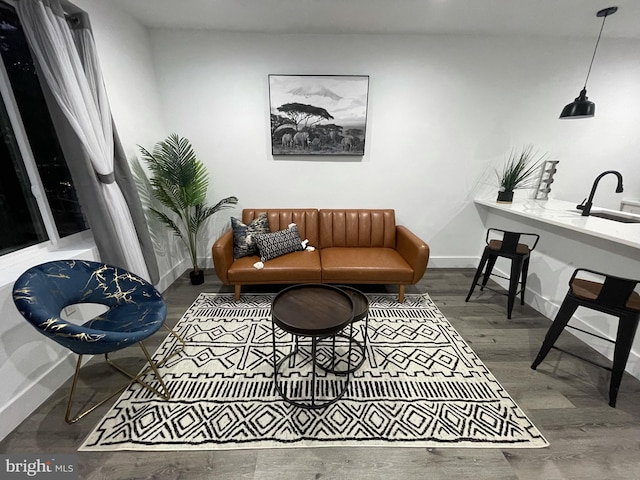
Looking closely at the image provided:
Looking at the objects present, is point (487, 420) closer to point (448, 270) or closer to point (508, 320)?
point (508, 320)

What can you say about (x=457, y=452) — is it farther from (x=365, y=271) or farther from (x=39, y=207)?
(x=39, y=207)

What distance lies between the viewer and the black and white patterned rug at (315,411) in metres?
1.34

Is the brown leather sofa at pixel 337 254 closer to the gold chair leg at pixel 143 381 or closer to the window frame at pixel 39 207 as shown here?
the gold chair leg at pixel 143 381

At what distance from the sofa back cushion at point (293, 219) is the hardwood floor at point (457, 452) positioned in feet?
5.75

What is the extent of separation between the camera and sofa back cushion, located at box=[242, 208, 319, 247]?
2988mm

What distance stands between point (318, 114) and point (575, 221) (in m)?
2.59

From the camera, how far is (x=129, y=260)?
201 centimetres

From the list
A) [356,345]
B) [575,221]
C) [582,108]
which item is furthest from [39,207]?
[582,108]

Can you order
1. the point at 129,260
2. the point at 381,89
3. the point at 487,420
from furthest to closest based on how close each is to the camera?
the point at 381,89, the point at 129,260, the point at 487,420

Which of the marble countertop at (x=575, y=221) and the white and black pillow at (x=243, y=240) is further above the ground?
the marble countertop at (x=575, y=221)

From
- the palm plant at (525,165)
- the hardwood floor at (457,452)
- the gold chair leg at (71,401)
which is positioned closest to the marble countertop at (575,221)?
the palm plant at (525,165)

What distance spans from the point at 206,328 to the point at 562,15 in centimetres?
430

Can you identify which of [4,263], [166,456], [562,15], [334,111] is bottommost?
[166,456]

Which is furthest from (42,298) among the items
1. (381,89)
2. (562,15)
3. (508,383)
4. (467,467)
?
(562,15)
